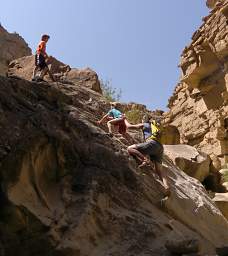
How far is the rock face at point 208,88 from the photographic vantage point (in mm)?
30719

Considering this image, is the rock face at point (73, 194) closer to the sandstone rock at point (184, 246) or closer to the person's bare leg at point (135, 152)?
the sandstone rock at point (184, 246)

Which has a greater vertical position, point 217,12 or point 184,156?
point 217,12

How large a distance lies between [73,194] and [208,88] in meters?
24.8

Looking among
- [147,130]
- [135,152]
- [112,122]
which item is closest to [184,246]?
[135,152]

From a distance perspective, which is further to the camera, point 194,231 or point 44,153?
point 194,231

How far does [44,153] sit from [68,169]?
0.63 meters

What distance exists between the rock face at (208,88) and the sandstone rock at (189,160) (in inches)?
354

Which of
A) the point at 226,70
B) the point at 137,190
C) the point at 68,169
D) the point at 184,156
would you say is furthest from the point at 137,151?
the point at 226,70

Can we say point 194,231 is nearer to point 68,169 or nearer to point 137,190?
point 137,190

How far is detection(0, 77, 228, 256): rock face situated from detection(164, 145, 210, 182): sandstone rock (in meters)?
5.91

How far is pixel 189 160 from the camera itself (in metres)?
18.8

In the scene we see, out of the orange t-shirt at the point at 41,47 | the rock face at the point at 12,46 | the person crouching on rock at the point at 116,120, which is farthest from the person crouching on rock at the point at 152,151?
the rock face at the point at 12,46

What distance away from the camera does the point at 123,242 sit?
907 cm

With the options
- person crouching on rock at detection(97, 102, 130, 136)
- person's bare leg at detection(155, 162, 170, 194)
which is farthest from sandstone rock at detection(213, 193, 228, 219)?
person's bare leg at detection(155, 162, 170, 194)
